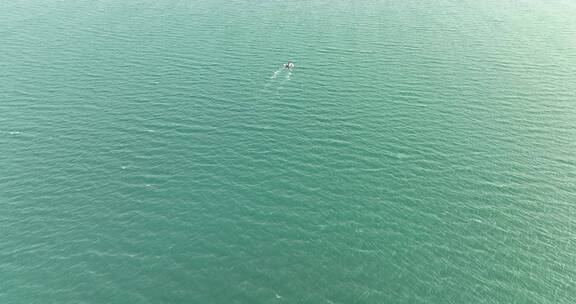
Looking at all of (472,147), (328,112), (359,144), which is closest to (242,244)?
(359,144)

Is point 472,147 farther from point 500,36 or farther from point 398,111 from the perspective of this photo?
point 500,36

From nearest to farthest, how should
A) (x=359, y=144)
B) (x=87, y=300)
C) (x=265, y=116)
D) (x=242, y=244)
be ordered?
(x=87, y=300) → (x=242, y=244) → (x=359, y=144) → (x=265, y=116)

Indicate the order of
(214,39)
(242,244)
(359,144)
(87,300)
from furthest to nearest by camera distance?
(214,39)
(359,144)
(242,244)
(87,300)

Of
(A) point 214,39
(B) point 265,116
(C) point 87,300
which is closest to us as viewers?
(C) point 87,300

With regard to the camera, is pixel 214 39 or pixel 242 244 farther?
pixel 214 39

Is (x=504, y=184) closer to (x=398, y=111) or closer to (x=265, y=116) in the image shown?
(x=398, y=111)

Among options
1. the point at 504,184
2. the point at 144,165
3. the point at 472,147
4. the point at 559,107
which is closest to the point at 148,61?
the point at 144,165
